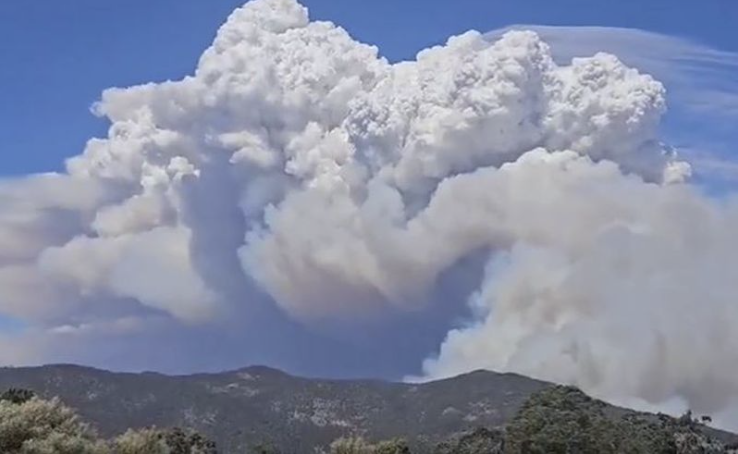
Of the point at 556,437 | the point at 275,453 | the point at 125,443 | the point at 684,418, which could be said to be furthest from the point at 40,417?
the point at 684,418

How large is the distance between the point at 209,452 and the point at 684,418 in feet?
202

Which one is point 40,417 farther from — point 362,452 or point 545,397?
point 545,397

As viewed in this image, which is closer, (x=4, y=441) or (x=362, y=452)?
(x=4, y=441)

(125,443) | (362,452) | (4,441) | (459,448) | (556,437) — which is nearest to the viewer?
(4,441)

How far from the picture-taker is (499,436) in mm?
131625

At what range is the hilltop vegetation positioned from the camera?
5669 centimetres

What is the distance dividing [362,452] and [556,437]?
18458 millimetres

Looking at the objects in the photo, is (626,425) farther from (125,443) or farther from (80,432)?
(80,432)

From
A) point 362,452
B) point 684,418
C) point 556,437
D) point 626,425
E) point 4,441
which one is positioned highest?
point 684,418

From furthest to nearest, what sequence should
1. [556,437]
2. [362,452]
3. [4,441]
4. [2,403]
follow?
[556,437]
[362,452]
[2,403]
[4,441]

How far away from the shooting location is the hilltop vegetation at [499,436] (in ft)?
186

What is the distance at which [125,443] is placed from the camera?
69812mm

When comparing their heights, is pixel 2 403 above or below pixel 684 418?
below

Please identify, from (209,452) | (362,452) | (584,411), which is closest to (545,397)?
(584,411)
